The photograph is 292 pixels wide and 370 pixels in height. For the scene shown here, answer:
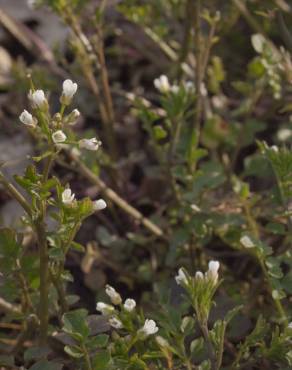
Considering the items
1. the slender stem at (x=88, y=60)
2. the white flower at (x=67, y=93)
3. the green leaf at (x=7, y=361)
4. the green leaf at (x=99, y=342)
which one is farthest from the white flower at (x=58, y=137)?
the slender stem at (x=88, y=60)

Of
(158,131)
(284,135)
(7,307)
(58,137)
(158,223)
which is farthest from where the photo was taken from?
(284,135)

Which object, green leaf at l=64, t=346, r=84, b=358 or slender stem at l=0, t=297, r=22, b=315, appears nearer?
green leaf at l=64, t=346, r=84, b=358

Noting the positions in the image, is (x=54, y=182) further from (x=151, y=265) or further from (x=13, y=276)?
(x=151, y=265)

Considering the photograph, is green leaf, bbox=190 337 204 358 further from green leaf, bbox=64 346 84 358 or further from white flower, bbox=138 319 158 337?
green leaf, bbox=64 346 84 358

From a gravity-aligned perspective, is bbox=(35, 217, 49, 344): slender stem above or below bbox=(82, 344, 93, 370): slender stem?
above

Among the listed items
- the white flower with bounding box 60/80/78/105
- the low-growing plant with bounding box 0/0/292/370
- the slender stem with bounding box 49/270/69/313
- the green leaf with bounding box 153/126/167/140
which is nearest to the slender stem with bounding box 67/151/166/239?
the low-growing plant with bounding box 0/0/292/370

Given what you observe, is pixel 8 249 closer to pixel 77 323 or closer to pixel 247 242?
pixel 77 323

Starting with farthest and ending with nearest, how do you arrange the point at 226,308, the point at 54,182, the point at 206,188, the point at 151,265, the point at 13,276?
the point at 151,265 < the point at 206,188 < the point at 226,308 < the point at 13,276 < the point at 54,182

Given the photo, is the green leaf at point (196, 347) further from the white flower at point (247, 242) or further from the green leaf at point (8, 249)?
the green leaf at point (8, 249)

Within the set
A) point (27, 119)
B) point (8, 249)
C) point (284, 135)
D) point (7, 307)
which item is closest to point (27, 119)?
point (27, 119)

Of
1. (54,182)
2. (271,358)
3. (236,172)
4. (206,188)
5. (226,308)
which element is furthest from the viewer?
(236,172)

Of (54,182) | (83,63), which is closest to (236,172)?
(83,63)
